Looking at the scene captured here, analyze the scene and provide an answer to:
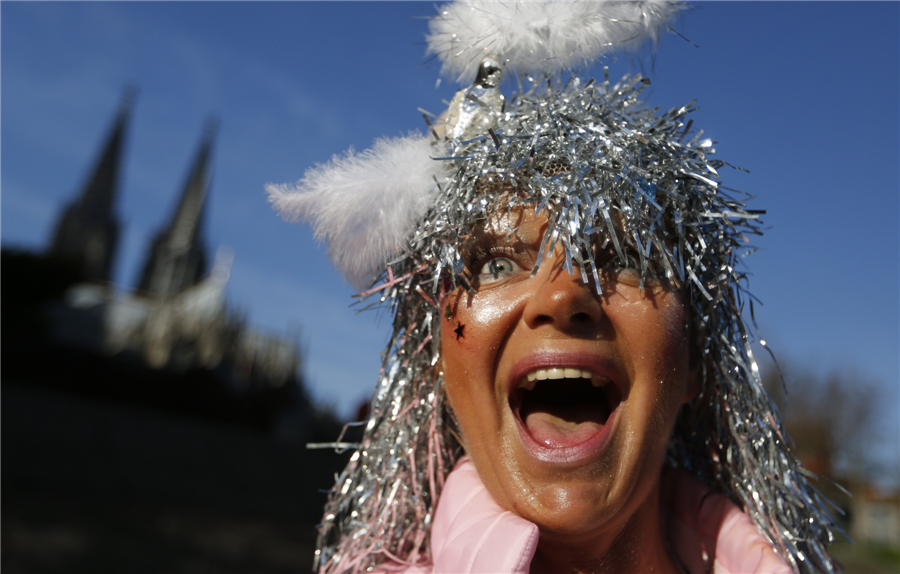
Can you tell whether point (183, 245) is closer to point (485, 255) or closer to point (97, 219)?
point (97, 219)

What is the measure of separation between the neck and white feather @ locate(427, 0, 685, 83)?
135 centimetres

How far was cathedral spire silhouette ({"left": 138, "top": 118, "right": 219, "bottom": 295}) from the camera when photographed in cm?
5228

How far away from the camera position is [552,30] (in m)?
1.97

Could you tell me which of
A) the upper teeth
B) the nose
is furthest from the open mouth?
the nose

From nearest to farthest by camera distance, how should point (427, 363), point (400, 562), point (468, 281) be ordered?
1. point (468, 281)
2. point (400, 562)
3. point (427, 363)

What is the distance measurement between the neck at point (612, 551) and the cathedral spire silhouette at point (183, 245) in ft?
180

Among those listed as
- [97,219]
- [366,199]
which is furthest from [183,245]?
[366,199]

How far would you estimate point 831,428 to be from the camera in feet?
78.6

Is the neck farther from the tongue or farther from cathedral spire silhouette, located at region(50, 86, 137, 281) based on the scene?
cathedral spire silhouette, located at region(50, 86, 137, 281)

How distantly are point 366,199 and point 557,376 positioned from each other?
749mm

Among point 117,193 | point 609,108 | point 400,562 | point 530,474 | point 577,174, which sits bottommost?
point 400,562

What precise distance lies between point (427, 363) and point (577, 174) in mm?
801

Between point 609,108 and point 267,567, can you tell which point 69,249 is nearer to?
point 267,567

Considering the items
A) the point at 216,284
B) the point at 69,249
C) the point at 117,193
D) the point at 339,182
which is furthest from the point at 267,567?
the point at 117,193
